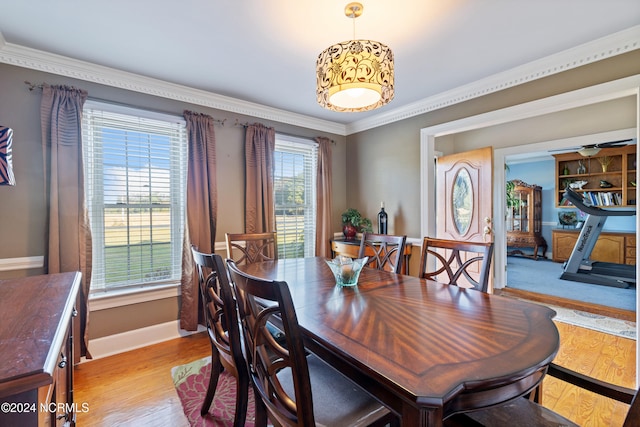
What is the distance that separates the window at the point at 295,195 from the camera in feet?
12.3

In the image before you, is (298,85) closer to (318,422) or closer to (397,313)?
(397,313)

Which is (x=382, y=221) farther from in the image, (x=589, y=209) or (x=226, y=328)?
(x=589, y=209)

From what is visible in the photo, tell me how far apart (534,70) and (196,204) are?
3.34m

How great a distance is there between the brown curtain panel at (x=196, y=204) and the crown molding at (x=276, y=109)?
286 millimetres

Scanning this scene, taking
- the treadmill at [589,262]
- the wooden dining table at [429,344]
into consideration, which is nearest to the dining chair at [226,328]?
the wooden dining table at [429,344]

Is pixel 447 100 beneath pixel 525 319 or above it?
above

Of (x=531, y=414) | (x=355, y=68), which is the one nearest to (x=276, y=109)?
(x=355, y=68)

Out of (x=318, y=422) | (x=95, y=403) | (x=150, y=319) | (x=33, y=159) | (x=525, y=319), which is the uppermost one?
(x=33, y=159)

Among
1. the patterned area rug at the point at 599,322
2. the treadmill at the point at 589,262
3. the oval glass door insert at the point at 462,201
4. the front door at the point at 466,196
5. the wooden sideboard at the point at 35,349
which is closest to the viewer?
the wooden sideboard at the point at 35,349

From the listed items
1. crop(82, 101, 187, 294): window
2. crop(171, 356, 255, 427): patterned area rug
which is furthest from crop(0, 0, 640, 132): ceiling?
crop(171, 356, 255, 427): patterned area rug

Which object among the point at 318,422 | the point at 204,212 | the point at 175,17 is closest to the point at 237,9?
the point at 175,17

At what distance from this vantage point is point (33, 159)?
7.57ft

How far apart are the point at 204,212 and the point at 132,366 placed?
1.46 metres

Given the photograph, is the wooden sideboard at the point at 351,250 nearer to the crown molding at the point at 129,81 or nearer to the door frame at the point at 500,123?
the door frame at the point at 500,123
